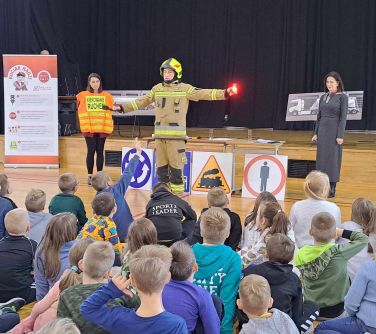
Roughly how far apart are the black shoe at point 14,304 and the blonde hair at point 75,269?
734 mm

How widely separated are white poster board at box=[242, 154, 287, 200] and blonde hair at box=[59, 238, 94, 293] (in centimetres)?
428

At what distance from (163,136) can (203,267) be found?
3.58 m

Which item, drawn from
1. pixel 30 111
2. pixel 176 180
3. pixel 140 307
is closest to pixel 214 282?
pixel 140 307

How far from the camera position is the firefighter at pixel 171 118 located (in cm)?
626

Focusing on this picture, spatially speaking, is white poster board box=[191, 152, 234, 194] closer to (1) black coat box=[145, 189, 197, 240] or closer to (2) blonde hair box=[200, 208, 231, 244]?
(1) black coat box=[145, 189, 197, 240]

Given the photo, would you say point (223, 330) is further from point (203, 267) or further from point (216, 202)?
point (216, 202)

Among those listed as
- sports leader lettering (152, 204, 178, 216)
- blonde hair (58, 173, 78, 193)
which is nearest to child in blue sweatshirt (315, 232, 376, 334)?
sports leader lettering (152, 204, 178, 216)

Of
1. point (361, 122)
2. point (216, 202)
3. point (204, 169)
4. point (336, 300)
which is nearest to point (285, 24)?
point (361, 122)

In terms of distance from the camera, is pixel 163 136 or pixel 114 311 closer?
pixel 114 311

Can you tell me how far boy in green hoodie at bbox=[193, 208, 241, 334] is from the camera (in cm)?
288

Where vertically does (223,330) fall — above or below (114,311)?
below

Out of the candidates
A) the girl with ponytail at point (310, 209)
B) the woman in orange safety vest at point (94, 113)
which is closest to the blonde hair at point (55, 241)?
the girl with ponytail at point (310, 209)

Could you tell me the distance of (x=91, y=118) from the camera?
7398mm

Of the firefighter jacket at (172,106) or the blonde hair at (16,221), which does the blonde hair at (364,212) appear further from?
the firefighter jacket at (172,106)
